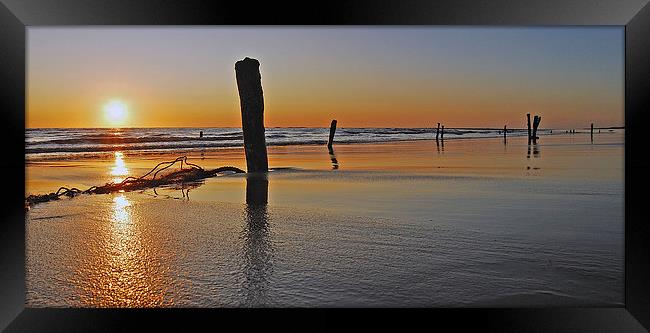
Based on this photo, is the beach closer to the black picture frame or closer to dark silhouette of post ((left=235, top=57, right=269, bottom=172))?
the black picture frame

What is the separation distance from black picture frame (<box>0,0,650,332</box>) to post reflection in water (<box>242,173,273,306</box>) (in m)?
0.64

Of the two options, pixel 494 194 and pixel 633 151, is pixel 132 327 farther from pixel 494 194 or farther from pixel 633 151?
pixel 494 194

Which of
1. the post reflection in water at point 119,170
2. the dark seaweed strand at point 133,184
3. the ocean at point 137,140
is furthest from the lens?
the ocean at point 137,140

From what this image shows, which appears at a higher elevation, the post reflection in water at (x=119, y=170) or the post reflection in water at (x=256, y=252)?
the post reflection in water at (x=119, y=170)

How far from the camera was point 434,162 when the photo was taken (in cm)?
988

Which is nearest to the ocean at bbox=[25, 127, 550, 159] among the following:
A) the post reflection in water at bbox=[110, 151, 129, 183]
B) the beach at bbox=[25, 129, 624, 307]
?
the post reflection in water at bbox=[110, 151, 129, 183]

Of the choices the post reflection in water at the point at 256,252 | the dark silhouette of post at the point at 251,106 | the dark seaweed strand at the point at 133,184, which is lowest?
the post reflection in water at the point at 256,252

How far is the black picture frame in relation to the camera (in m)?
2.96

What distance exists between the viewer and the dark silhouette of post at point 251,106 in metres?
7.23

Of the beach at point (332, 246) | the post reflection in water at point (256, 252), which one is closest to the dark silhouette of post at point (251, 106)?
the beach at point (332, 246)

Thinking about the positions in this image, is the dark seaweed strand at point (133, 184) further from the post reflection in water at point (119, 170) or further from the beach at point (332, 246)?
the post reflection in water at point (119, 170)

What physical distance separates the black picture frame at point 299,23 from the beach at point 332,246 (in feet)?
0.32

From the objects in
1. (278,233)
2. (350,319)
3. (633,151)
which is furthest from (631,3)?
(278,233)

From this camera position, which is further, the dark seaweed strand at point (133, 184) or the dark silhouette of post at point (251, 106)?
the dark silhouette of post at point (251, 106)
